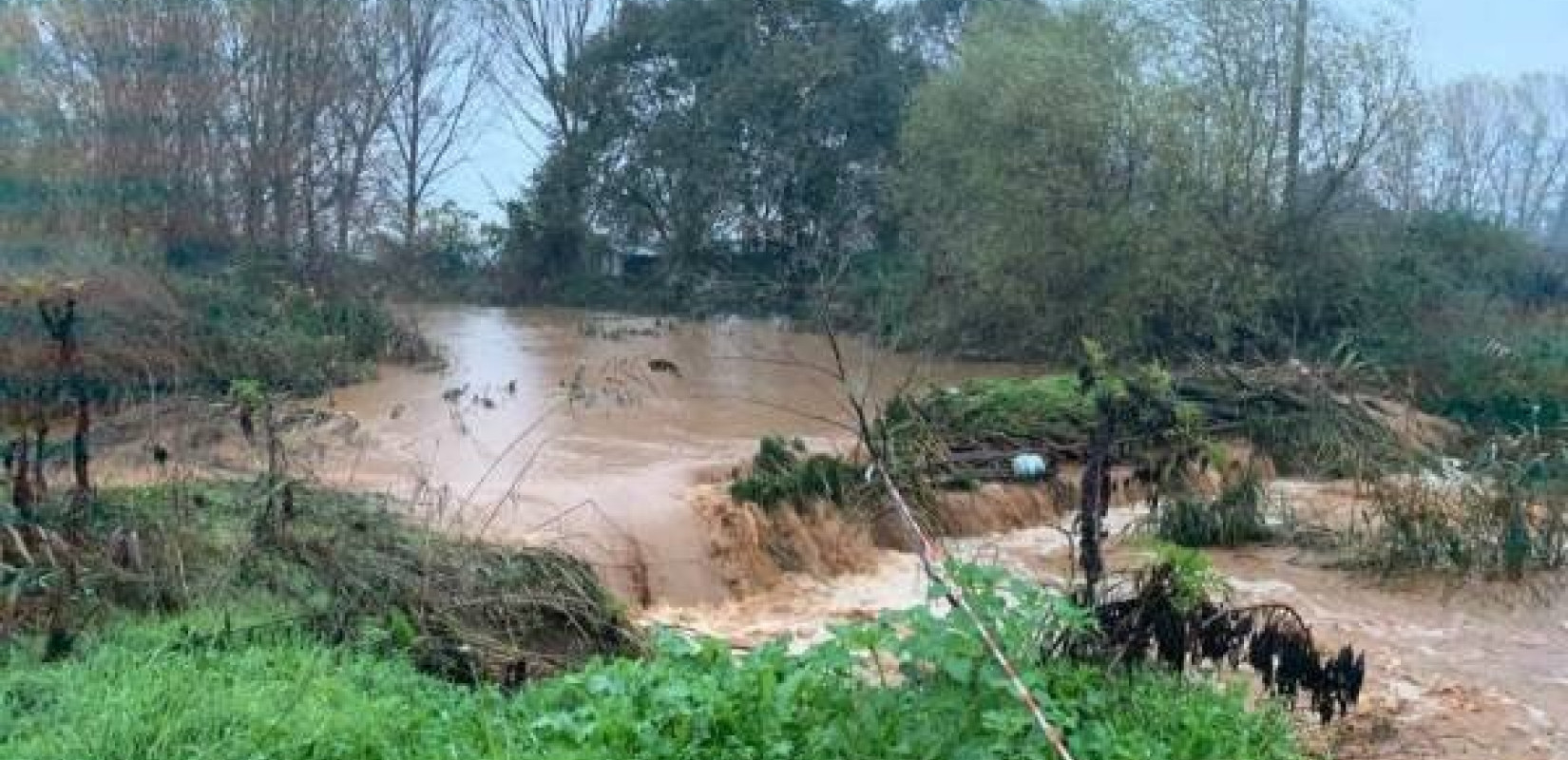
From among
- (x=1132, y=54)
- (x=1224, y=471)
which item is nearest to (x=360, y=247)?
(x=1132, y=54)

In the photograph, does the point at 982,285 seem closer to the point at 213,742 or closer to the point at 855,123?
the point at 855,123

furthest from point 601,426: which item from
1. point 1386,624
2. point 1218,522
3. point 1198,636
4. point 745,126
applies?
point 745,126

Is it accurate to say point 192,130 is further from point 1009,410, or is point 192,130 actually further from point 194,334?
point 1009,410

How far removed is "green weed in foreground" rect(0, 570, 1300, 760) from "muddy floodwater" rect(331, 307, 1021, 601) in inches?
101

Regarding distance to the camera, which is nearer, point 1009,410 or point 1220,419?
point 1009,410

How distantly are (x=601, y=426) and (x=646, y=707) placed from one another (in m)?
8.63

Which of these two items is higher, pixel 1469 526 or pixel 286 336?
pixel 286 336

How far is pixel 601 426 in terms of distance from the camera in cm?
1401

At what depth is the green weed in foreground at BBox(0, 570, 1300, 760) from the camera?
16.2 ft

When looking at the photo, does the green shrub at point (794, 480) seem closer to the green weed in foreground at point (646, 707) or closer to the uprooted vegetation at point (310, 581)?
the uprooted vegetation at point (310, 581)

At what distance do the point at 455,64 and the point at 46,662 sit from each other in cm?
2937

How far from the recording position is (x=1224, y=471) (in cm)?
1332

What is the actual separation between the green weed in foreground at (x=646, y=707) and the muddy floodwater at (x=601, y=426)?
8.38 ft

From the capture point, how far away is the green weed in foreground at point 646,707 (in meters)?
4.93
